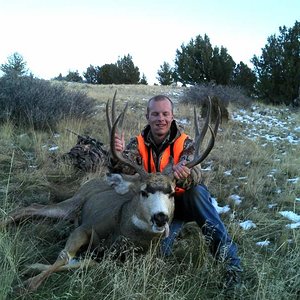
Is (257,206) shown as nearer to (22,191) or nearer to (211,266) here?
(211,266)

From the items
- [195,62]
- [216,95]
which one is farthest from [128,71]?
[216,95]

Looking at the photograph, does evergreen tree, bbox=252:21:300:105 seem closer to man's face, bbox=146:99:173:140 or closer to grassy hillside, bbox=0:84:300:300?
grassy hillside, bbox=0:84:300:300

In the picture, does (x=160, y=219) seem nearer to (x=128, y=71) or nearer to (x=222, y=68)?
(x=222, y=68)

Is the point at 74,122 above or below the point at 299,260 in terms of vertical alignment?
above

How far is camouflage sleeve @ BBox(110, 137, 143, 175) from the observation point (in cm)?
413

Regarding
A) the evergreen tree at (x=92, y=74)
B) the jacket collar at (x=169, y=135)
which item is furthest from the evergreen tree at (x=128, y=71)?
the jacket collar at (x=169, y=135)

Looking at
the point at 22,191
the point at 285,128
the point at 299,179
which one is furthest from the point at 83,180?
the point at 285,128

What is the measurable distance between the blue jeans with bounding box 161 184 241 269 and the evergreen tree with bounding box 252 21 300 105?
50.9 ft

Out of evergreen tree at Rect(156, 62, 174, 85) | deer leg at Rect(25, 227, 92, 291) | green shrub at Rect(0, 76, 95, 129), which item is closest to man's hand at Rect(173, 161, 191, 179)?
deer leg at Rect(25, 227, 92, 291)

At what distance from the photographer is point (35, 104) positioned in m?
8.53

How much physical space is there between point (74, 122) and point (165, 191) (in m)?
5.31

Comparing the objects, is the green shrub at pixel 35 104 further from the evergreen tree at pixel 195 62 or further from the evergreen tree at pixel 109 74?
the evergreen tree at pixel 109 74

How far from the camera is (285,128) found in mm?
10977

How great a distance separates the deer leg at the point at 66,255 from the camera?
3055 mm
